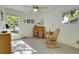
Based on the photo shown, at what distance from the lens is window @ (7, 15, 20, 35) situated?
7.00ft

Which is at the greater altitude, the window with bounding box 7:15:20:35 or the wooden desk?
the window with bounding box 7:15:20:35

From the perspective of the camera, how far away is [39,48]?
115 inches

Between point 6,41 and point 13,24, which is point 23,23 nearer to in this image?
point 13,24

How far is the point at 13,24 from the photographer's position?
215cm

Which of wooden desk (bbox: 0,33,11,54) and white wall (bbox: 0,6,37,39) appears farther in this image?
white wall (bbox: 0,6,37,39)

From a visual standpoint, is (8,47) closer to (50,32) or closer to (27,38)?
(27,38)

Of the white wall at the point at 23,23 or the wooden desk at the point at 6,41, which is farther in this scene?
the white wall at the point at 23,23

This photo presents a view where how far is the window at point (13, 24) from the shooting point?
2.13 m

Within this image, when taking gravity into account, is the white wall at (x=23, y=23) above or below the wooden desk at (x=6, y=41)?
above

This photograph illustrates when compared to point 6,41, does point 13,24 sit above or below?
above

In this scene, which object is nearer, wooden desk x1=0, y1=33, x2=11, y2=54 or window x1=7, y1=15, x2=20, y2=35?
wooden desk x1=0, y1=33, x2=11, y2=54

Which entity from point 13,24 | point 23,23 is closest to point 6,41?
point 13,24
